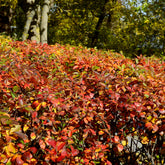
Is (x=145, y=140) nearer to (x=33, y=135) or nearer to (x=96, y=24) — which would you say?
(x=33, y=135)

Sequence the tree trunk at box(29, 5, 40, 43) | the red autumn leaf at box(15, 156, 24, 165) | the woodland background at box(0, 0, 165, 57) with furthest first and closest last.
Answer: the tree trunk at box(29, 5, 40, 43) < the woodland background at box(0, 0, 165, 57) < the red autumn leaf at box(15, 156, 24, 165)

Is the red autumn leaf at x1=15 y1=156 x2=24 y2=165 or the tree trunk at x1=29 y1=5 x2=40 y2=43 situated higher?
the tree trunk at x1=29 y1=5 x2=40 y2=43

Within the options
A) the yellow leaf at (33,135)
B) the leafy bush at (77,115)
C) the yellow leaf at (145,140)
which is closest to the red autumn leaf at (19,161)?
the leafy bush at (77,115)

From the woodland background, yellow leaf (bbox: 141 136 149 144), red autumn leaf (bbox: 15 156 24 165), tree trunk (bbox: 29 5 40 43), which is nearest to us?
red autumn leaf (bbox: 15 156 24 165)

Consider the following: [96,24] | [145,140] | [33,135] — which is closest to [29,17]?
[96,24]

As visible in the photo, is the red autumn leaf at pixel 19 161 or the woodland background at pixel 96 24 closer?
the red autumn leaf at pixel 19 161

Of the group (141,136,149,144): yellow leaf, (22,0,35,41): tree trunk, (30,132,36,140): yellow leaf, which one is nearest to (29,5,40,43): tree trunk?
(22,0,35,41): tree trunk

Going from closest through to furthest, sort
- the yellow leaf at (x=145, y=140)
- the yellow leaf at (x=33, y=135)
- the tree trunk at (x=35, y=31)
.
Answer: the yellow leaf at (x=33, y=135) → the yellow leaf at (x=145, y=140) → the tree trunk at (x=35, y=31)

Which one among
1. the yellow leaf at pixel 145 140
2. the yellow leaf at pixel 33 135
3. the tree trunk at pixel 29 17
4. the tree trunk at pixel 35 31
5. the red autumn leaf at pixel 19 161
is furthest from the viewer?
Answer: the tree trunk at pixel 35 31

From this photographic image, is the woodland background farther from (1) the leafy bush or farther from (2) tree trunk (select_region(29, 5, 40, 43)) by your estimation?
(1) the leafy bush

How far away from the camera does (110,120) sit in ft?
8.44

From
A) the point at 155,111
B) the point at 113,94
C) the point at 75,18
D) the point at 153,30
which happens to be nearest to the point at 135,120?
the point at 155,111

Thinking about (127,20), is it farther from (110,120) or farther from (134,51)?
(110,120)

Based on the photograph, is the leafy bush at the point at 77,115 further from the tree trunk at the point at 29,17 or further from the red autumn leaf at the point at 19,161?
the tree trunk at the point at 29,17
